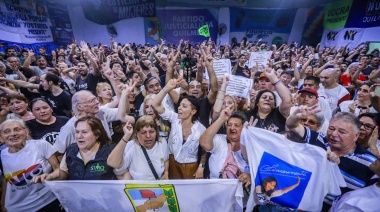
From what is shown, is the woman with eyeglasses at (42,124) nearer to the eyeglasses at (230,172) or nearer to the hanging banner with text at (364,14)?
the eyeglasses at (230,172)

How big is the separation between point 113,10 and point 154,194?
64.9 ft

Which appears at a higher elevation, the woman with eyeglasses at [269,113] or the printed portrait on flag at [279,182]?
the woman with eyeglasses at [269,113]

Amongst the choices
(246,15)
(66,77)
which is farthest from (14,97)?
(246,15)

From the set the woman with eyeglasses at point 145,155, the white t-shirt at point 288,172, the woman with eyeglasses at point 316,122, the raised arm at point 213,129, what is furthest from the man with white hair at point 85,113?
the woman with eyeglasses at point 316,122

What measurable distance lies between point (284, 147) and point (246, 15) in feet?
68.9

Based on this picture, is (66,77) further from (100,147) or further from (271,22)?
(271,22)

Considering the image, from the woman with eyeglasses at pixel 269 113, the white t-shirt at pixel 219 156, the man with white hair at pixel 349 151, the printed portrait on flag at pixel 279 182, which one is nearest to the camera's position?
the man with white hair at pixel 349 151

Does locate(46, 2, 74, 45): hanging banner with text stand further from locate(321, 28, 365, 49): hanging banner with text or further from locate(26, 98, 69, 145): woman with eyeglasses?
locate(321, 28, 365, 49): hanging banner with text

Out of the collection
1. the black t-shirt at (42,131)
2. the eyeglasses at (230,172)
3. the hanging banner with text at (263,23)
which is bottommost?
the eyeglasses at (230,172)

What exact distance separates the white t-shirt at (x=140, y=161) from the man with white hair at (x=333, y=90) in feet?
12.0

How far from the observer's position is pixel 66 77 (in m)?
6.33

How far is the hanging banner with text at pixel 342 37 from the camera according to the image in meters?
13.6

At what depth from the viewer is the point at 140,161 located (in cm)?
254

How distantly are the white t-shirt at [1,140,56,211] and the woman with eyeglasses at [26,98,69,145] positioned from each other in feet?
1.64
